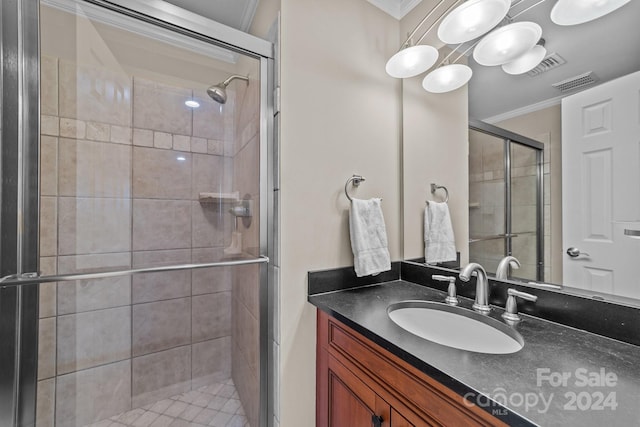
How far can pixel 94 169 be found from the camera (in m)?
1.05

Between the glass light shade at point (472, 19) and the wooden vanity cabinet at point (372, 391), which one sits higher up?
the glass light shade at point (472, 19)

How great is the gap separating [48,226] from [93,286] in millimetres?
289

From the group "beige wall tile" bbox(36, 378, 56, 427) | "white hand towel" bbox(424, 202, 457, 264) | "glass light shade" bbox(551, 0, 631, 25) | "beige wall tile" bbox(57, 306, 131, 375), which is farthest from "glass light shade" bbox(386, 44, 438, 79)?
"beige wall tile" bbox(36, 378, 56, 427)

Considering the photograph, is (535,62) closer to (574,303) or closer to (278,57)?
(574,303)

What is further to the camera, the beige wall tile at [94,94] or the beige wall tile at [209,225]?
the beige wall tile at [209,225]

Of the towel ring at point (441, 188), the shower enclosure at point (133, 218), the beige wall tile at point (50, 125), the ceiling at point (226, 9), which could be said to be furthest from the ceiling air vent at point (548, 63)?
the beige wall tile at point (50, 125)

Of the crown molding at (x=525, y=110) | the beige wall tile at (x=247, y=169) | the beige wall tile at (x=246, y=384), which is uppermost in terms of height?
the crown molding at (x=525, y=110)

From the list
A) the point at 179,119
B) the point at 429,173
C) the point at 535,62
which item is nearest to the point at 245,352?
the point at 179,119

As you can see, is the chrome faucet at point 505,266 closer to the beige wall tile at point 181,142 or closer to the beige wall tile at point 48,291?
the beige wall tile at point 181,142

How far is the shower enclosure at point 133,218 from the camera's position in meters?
0.90

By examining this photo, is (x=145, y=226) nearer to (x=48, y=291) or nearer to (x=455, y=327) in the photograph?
(x=48, y=291)

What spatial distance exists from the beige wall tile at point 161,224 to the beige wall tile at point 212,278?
13cm

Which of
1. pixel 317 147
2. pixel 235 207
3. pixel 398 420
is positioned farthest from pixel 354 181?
pixel 398 420

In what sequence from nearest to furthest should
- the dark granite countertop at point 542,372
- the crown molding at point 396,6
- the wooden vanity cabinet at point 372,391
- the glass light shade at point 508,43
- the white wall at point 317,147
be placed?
the dark granite countertop at point 542,372 → the wooden vanity cabinet at point 372,391 → the glass light shade at point 508,43 → the white wall at point 317,147 → the crown molding at point 396,6
